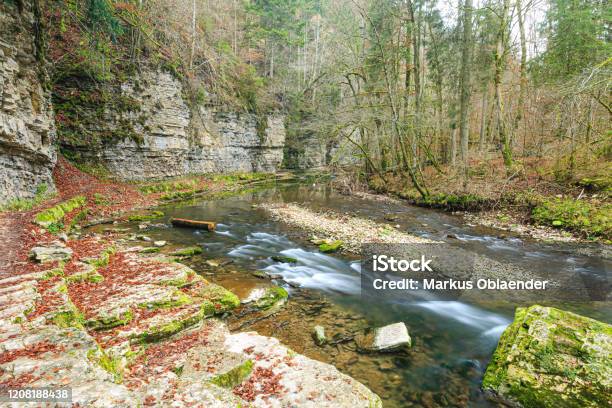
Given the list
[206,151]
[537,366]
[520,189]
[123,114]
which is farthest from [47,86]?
[520,189]

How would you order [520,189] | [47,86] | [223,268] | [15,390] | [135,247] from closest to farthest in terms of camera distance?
1. [15,390]
2. [223,268]
3. [135,247]
4. [47,86]
5. [520,189]

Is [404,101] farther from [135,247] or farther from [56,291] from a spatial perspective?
[56,291]

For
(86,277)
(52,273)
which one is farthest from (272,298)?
(52,273)

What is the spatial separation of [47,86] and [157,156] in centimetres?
790

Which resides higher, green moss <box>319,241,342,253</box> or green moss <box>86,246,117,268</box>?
green moss <box>86,246,117,268</box>

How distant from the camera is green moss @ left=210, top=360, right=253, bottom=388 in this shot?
309 cm

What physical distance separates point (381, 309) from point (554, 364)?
2720 millimetres

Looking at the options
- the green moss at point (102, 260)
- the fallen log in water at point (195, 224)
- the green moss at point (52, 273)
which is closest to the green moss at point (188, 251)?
the green moss at point (102, 260)

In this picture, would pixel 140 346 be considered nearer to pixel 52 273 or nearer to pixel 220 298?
pixel 220 298

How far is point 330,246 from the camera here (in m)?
8.92

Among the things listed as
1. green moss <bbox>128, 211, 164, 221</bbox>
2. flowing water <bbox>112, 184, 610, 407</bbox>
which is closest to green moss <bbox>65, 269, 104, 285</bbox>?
flowing water <bbox>112, 184, 610, 407</bbox>

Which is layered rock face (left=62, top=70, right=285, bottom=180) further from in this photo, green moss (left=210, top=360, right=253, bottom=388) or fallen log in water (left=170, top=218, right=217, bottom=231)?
green moss (left=210, top=360, right=253, bottom=388)

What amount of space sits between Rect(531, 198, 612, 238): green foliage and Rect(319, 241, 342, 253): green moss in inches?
293

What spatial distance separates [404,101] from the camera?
55.5 feet
